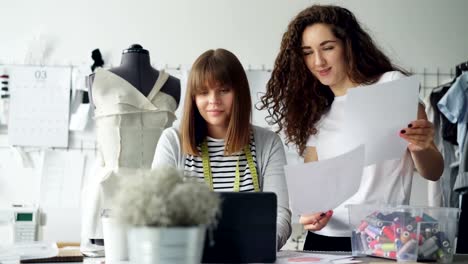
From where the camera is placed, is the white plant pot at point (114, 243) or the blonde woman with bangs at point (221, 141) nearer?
the white plant pot at point (114, 243)

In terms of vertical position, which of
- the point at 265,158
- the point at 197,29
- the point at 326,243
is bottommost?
the point at 326,243

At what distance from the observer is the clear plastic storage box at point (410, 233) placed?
133 cm

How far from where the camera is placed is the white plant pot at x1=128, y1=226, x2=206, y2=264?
1008 millimetres

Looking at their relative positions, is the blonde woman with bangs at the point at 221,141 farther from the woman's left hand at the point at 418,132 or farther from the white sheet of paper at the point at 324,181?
the woman's left hand at the point at 418,132

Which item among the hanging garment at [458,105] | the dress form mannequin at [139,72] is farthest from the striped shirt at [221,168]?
the hanging garment at [458,105]

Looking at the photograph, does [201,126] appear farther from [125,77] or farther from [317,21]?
[125,77]

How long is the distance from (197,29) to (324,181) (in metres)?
2.39

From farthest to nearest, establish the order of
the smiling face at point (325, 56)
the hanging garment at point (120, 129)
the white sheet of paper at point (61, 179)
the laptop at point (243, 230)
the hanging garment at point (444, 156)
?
the white sheet of paper at point (61, 179), the hanging garment at point (444, 156), the hanging garment at point (120, 129), the smiling face at point (325, 56), the laptop at point (243, 230)

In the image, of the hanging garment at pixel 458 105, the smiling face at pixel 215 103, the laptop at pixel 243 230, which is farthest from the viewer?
the hanging garment at pixel 458 105

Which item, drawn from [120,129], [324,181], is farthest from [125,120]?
[324,181]

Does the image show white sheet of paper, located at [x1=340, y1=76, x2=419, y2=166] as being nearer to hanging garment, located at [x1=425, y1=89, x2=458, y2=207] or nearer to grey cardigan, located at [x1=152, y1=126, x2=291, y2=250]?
grey cardigan, located at [x1=152, y1=126, x2=291, y2=250]

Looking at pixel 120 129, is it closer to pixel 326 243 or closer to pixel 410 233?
pixel 326 243

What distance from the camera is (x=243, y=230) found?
1.28 m

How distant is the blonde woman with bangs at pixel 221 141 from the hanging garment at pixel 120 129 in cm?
51
